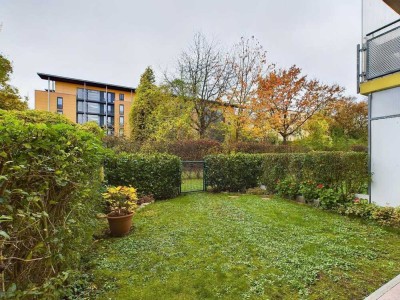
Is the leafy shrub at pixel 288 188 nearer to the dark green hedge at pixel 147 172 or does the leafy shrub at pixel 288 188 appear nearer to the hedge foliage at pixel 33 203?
the dark green hedge at pixel 147 172

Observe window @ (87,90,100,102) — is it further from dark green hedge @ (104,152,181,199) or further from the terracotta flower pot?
the terracotta flower pot

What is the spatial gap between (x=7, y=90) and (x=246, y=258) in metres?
20.3

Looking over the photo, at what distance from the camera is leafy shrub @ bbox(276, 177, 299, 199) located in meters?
7.29

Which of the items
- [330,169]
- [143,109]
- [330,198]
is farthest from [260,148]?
[143,109]

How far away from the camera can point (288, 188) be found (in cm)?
750

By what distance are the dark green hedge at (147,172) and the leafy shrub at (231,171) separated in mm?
1520

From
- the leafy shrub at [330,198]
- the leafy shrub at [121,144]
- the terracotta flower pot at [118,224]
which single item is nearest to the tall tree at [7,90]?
the leafy shrub at [121,144]

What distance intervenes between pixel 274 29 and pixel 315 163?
27.2 ft

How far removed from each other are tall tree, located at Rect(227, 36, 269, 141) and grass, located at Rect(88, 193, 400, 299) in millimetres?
11001

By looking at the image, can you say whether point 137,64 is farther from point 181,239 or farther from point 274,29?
point 181,239

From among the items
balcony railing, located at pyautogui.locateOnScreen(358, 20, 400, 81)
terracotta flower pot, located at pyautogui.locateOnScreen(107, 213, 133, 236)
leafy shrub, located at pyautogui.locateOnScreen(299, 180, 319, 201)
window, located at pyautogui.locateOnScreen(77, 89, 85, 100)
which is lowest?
terracotta flower pot, located at pyautogui.locateOnScreen(107, 213, 133, 236)

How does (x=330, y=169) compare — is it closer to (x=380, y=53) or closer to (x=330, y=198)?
(x=330, y=198)

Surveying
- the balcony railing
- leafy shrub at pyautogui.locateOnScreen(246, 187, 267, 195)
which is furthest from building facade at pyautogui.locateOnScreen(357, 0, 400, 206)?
leafy shrub at pyautogui.locateOnScreen(246, 187, 267, 195)

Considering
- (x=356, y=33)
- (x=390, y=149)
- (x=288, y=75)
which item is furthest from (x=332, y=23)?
(x=390, y=149)
